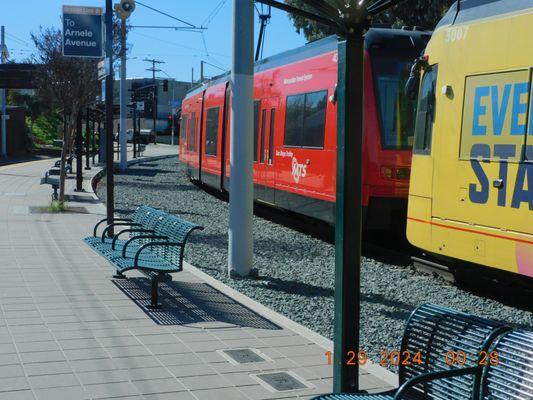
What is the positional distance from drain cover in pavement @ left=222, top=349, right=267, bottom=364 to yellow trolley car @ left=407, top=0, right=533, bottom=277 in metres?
2.86

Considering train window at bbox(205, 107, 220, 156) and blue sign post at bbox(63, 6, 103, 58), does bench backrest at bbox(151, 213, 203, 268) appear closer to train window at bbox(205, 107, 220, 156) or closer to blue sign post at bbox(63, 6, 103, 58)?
blue sign post at bbox(63, 6, 103, 58)

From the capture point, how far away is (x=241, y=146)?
9.41 metres

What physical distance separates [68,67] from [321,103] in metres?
8.62

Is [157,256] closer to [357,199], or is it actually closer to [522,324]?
[522,324]

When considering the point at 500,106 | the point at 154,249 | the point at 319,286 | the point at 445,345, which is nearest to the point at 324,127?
the point at 319,286

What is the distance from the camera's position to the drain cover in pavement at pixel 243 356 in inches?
223

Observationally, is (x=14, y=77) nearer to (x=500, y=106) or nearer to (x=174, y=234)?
(x=174, y=234)

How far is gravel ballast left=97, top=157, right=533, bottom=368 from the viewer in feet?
23.8

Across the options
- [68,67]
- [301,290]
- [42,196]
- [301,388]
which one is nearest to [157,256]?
[301,290]

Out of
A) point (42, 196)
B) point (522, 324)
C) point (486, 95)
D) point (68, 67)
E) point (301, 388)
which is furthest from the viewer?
point (42, 196)

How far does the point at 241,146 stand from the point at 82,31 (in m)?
5.59

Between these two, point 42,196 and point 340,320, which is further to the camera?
point 42,196

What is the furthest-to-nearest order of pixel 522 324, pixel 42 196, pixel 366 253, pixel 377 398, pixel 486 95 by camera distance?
1. pixel 42 196
2. pixel 366 253
3. pixel 486 95
4. pixel 522 324
5. pixel 377 398

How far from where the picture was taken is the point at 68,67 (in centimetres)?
1814
